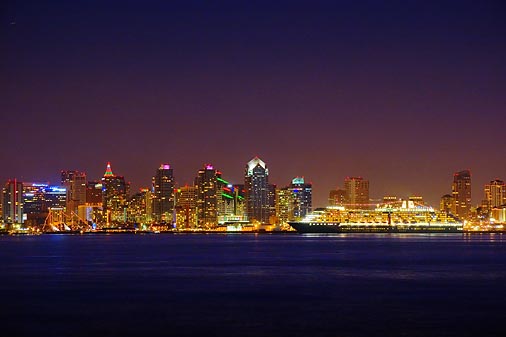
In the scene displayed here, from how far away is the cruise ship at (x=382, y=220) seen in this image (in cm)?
19250

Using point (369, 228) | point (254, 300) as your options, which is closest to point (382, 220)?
point (369, 228)

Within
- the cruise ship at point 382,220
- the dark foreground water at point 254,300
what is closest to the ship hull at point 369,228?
the cruise ship at point 382,220

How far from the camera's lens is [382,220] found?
193125mm

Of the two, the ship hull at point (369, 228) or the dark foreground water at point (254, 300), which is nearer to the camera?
the dark foreground water at point (254, 300)

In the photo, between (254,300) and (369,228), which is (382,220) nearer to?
(369,228)

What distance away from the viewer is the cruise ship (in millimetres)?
192500

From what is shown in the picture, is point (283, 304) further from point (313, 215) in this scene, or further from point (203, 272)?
point (313, 215)

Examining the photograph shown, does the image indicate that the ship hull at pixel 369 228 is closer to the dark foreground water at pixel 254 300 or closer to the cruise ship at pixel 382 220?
the cruise ship at pixel 382 220

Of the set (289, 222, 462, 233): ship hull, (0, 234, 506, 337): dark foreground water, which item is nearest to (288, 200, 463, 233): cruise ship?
(289, 222, 462, 233): ship hull

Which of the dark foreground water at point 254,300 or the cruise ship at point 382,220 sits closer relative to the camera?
the dark foreground water at point 254,300

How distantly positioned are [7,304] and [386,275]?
1036 inches

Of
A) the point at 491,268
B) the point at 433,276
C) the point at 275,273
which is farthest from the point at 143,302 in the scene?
the point at 491,268

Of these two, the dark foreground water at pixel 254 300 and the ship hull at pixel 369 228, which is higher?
the ship hull at pixel 369 228

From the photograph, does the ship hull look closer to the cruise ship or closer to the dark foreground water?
the cruise ship
